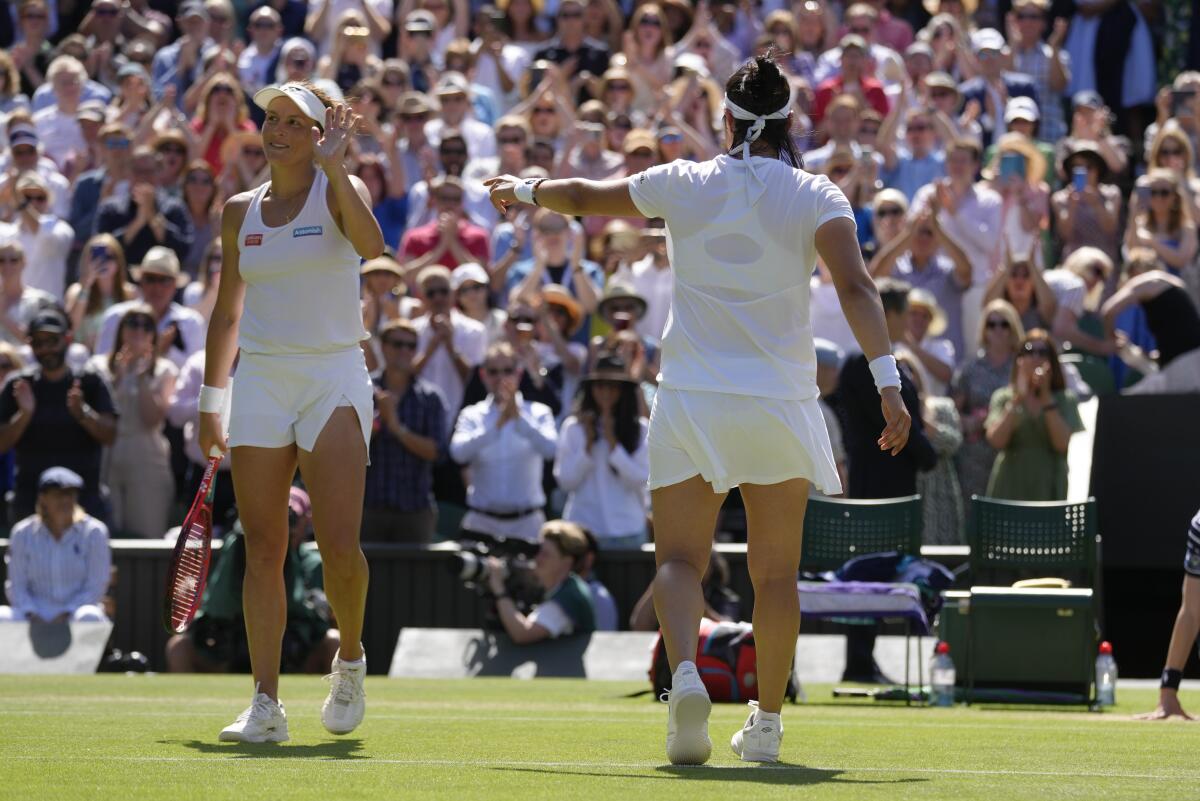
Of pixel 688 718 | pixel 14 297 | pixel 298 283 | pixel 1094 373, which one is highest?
pixel 14 297

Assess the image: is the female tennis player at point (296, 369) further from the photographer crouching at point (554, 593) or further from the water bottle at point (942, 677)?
the photographer crouching at point (554, 593)

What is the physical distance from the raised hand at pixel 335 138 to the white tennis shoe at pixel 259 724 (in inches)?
69.7

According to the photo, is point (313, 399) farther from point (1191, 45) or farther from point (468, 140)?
point (1191, 45)

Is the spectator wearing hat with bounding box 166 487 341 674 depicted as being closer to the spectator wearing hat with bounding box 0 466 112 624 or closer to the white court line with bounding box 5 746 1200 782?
the spectator wearing hat with bounding box 0 466 112 624

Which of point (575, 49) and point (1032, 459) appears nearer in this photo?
point (1032, 459)

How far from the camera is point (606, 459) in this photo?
14094 mm

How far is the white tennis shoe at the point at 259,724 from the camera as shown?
7312 millimetres

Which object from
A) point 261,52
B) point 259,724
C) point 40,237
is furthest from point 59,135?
point 259,724

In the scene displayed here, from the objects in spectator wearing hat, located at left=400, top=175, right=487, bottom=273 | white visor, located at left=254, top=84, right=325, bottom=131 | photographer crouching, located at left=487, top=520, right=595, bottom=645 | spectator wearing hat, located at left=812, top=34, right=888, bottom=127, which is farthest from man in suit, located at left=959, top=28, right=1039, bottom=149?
white visor, located at left=254, top=84, right=325, bottom=131

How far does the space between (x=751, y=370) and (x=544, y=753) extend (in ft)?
4.84

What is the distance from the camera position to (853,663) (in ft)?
42.1

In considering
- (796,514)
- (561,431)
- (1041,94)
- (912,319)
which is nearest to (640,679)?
(561,431)

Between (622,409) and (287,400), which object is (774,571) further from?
(622,409)

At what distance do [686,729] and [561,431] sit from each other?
7.92 m
